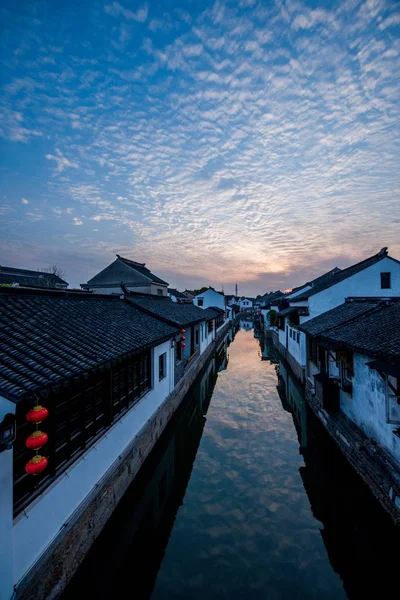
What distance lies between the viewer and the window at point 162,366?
39.5 ft

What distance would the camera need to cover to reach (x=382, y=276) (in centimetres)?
1852

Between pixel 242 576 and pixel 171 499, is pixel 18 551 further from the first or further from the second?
pixel 171 499

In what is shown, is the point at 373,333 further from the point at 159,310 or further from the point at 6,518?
the point at 159,310

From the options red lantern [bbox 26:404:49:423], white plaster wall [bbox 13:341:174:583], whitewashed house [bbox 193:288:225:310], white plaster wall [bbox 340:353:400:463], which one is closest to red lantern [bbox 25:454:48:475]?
red lantern [bbox 26:404:49:423]

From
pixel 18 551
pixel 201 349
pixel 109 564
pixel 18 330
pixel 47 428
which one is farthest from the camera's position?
pixel 201 349

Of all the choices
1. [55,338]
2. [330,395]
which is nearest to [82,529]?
[55,338]

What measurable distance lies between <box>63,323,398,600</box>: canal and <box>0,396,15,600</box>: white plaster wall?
80.0 inches

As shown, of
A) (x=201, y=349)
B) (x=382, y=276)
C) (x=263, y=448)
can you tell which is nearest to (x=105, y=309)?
(x=263, y=448)

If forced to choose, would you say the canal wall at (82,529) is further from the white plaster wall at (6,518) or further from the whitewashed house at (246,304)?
the whitewashed house at (246,304)

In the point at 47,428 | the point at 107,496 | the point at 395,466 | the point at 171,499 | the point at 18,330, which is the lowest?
the point at 171,499

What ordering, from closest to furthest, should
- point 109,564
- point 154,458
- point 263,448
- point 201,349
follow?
point 109,564 → point 154,458 → point 263,448 → point 201,349

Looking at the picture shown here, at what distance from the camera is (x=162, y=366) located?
41.2 feet

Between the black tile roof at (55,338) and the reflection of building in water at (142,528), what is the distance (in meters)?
4.16

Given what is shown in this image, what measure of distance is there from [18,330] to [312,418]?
13.7m
